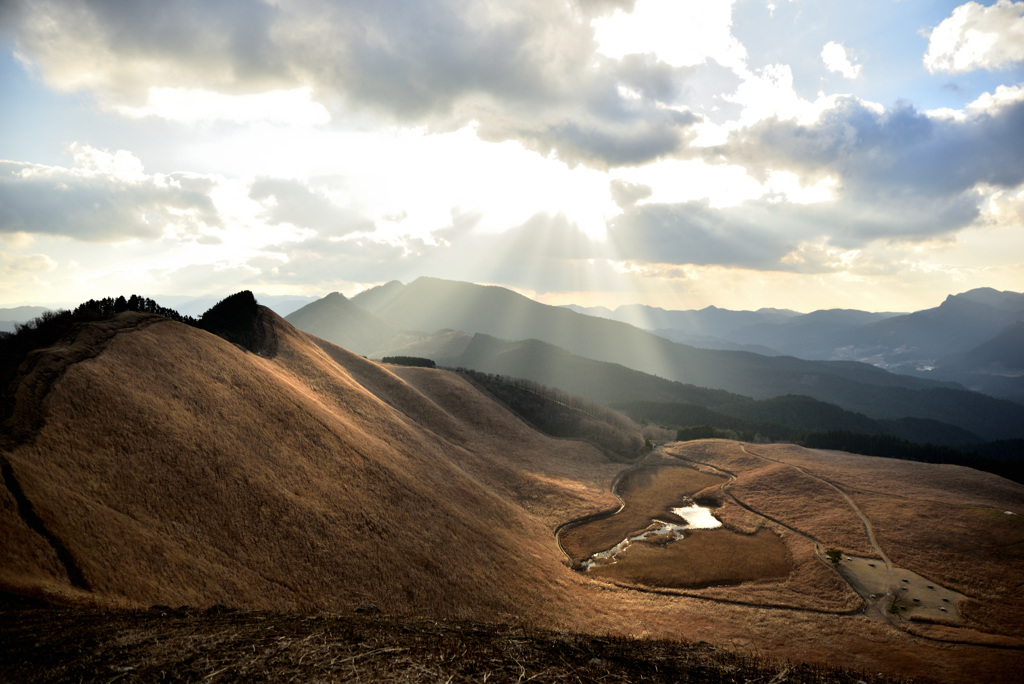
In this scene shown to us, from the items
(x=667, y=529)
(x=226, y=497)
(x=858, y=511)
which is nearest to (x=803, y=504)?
(x=858, y=511)

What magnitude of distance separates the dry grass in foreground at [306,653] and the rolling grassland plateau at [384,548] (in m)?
0.09

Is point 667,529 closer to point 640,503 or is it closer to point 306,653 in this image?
point 640,503

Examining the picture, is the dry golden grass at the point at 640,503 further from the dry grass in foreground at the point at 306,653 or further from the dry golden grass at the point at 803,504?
the dry grass in foreground at the point at 306,653

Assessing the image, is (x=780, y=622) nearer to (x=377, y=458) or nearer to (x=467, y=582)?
(x=467, y=582)

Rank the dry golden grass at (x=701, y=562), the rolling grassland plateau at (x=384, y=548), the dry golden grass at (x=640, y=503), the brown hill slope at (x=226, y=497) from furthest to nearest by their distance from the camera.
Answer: the dry golden grass at (x=640, y=503), the dry golden grass at (x=701, y=562), the brown hill slope at (x=226, y=497), the rolling grassland plateau at (x=384, y=548)

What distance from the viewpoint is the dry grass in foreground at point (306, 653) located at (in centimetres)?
838

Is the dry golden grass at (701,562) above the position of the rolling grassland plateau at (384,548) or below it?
below

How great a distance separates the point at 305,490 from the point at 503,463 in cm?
3614

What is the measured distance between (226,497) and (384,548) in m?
8.59

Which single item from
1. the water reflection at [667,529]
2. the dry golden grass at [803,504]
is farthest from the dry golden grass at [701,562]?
the dry golden grass at [803,504]

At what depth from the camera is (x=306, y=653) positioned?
10031 millimetres

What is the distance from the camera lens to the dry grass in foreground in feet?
27.5

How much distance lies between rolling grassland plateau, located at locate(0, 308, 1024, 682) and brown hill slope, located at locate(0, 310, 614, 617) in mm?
119

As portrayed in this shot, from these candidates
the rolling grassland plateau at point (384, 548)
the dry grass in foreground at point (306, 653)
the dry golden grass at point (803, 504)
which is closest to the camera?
the dry grass in foreground at point (306, 653)
